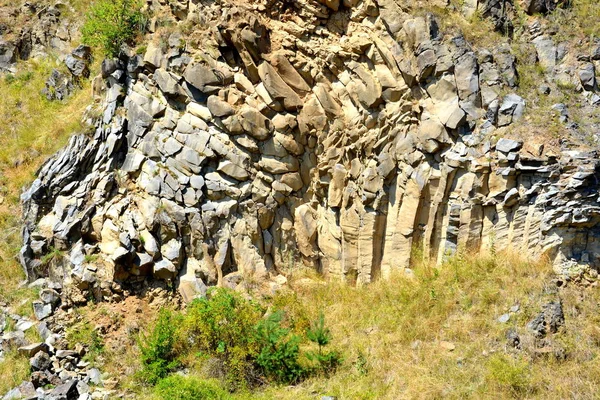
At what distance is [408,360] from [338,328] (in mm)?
1561

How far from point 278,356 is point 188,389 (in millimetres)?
1463

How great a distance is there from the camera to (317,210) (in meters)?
10.7

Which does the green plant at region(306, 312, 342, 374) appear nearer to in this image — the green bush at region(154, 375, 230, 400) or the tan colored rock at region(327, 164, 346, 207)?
the green bush at region(154, 375, 230, 400)

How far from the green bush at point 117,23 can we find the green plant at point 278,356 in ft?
24.3

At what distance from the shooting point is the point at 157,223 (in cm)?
1030

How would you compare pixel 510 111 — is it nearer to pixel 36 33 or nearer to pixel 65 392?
pixel 65 392

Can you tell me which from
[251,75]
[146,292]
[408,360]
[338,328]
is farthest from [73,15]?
[408,360]

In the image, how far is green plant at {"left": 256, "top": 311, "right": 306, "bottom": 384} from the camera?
811 centimetres

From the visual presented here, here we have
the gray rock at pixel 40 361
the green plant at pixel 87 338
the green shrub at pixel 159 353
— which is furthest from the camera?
the green plant at pixel 87 338

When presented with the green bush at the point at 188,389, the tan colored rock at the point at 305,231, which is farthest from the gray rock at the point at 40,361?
the tan colored rock at the point at 305,231

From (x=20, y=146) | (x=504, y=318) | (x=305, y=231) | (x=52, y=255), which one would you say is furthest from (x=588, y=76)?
(x=20, y=146)

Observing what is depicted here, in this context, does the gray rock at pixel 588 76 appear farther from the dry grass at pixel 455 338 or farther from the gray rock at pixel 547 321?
the gray rock at pixel 547 321

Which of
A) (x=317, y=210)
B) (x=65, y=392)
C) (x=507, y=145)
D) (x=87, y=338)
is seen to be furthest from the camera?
(x=317, y=210)

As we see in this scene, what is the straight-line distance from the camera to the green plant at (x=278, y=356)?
26.6 feet
